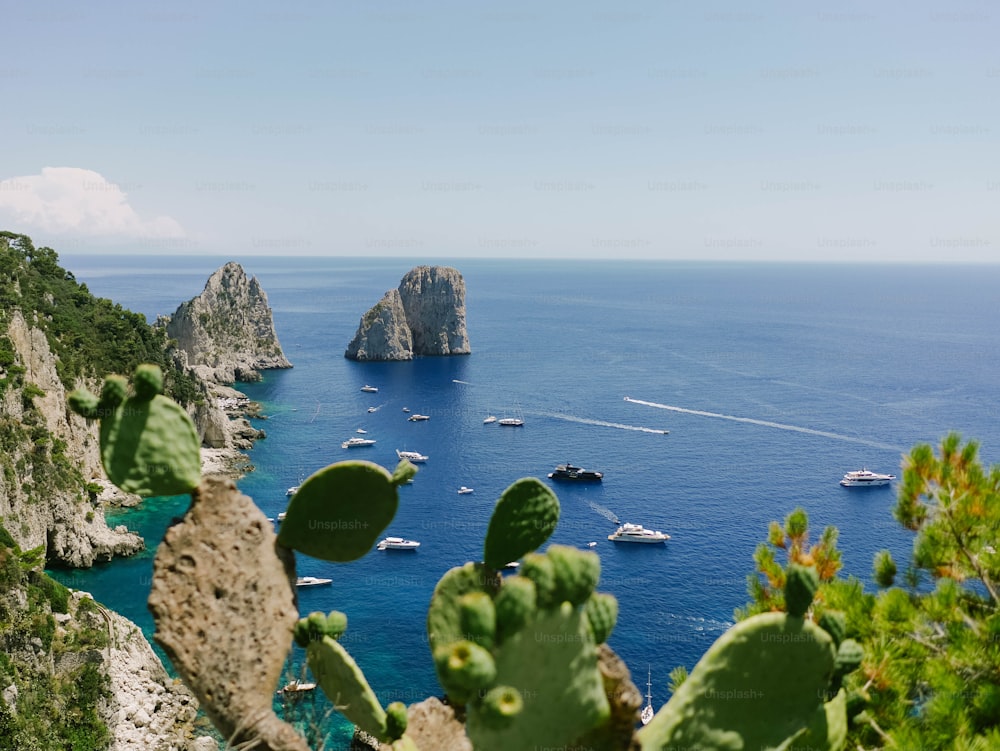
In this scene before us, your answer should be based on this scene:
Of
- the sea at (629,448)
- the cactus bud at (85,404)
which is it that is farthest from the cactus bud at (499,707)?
the cactus bud at (85,404)

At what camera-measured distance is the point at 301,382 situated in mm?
86062

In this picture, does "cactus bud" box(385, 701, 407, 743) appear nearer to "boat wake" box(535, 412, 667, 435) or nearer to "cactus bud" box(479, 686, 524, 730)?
"cactus bud" box(479, 686, 524, 730)

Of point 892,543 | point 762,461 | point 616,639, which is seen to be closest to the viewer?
point 616,639

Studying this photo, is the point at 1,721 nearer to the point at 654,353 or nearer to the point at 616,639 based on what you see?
the point at 616,639

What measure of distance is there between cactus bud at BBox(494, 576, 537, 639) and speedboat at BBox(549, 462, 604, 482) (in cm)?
4966

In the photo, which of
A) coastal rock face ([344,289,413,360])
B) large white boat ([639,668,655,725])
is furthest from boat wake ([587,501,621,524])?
coastal rock face ([344,289,413,360])

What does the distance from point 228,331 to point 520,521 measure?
303ft

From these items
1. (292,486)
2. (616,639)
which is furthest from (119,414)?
(292,486)

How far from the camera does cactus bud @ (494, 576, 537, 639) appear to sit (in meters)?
2.79

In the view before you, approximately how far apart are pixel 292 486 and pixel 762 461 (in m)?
35.7

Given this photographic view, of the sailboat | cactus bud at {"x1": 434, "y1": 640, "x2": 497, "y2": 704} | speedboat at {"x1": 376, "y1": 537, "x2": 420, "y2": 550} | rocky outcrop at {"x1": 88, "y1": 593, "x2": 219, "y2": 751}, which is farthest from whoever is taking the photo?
speedboat at {"x1": 376, "y1": 537, "x2": 420, "y2": 550}

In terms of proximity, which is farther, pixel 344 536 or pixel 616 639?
pixel 616 639

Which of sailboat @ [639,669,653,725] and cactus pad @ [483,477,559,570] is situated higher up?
cactus pad @ [483,477,559,570]

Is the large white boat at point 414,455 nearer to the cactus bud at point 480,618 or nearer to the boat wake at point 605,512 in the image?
the boat wake at point 605,512
